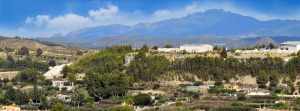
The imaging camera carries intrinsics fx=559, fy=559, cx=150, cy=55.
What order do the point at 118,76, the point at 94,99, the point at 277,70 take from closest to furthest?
the point at 94,99
the point at 118,76
the point at 277,70

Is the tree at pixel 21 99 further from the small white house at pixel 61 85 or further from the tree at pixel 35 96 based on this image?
the small white house at pixel 61 85

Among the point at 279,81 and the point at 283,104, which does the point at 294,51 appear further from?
the point at 283,104

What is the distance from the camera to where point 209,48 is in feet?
203

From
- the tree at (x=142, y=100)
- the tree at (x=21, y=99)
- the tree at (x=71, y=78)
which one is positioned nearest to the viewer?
the tree at (x=142, y=100)

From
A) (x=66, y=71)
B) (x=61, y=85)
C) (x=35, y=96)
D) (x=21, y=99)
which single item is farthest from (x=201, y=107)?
(x=66, y=71)

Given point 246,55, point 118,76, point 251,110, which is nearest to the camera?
point 251,110

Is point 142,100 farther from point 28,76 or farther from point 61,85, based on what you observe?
point 28,76

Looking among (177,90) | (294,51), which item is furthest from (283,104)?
(294,51)

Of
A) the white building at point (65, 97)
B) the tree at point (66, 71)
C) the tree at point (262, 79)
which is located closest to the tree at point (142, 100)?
the white building at point (65, 97)

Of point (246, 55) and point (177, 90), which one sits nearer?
point (177, 90)

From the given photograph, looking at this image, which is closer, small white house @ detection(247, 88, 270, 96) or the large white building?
small white house @ detection(247, 88, 270, 96)

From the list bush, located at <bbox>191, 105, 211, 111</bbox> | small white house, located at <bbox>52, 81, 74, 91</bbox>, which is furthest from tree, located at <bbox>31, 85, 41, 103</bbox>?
bush, located at <bbox>191, 105, 211, 111</bbox>

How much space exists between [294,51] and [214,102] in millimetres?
21548

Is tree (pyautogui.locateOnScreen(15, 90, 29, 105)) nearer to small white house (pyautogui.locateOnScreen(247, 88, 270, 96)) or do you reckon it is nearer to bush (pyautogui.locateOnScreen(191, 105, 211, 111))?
bush (pyautogui.locateOnScreen(191, 105, 211, 111))
